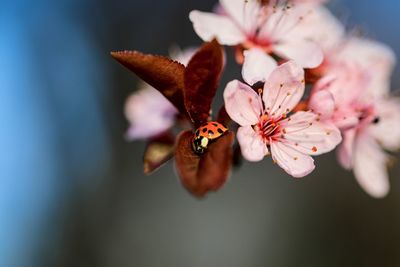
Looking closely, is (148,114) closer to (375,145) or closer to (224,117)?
(224,117)

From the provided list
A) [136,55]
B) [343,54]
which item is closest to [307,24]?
[343,54]

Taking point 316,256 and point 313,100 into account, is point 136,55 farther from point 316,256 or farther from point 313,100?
point 316,256

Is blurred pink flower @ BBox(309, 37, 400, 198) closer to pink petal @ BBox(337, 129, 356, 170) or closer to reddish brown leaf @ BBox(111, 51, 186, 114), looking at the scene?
pink petal @ BBox(337, 129, 356, 170)

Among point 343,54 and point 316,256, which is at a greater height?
point 343,54

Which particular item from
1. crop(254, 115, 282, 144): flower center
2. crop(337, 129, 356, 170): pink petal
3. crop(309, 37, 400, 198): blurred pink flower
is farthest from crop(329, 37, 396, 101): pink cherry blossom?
crop(254, 115, 282, 144): flower center

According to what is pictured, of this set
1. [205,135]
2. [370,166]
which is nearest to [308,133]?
[205,135]
